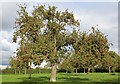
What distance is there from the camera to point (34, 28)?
2036 inches

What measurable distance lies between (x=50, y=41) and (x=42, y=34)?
1970 millimetres

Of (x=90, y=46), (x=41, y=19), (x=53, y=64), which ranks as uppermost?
(x=41, y=19)

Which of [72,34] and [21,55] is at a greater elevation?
[72,34]

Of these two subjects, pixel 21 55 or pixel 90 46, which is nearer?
pixel 21 55

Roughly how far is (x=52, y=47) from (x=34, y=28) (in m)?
4.65

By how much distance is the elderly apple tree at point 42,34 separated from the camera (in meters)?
50.8

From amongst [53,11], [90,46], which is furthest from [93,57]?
[53,11]

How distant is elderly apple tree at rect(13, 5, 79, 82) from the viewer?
5081cm

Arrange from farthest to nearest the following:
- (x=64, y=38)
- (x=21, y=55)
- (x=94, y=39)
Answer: (x=94, y=39) → (x=64, y=38) → (x=21, y=55)

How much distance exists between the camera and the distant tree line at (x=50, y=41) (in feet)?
167

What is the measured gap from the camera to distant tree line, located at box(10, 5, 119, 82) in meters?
50.8

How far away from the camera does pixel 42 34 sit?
52406 millimetres

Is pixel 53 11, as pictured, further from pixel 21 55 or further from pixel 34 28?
pixel 21 55

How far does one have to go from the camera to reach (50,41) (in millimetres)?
52938
